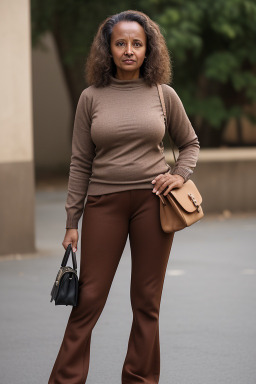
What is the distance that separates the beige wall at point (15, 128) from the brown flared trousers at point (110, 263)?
198 inches

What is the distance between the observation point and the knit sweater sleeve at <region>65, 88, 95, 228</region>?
437 centimetres

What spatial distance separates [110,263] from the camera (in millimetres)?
4387

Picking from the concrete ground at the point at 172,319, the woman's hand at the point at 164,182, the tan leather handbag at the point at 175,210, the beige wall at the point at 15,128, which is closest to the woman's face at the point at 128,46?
the tan leather handbag at the point at 175,210

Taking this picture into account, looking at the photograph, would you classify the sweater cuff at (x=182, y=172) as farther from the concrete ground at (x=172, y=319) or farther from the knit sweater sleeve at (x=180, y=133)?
the concrete ground at (x=172, y=319)

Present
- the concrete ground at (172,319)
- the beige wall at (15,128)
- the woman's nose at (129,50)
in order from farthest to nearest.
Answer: the beige wall at (15,128) → the concrete ground at (172,319) → the woman's nose at (129,50)

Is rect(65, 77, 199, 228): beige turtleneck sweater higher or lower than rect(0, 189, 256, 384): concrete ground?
higher

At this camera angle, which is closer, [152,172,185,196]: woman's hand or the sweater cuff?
[152,172,185,196]: woman's hand

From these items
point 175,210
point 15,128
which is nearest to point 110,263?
point 175,210

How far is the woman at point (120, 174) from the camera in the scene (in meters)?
4.30

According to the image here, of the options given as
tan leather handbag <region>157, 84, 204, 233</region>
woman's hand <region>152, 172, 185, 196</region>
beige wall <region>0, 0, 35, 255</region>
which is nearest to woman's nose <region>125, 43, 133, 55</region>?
tan leather handbag <region>157, 84, 204, 233</region>

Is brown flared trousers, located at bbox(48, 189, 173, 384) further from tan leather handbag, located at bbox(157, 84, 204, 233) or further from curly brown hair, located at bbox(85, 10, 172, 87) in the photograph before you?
curly brown hair, located at bbox(85, 10, 172, 87)

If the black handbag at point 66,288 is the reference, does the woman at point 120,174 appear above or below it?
above

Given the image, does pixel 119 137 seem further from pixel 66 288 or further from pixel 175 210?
pixel 66 288

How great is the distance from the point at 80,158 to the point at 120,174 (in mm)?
247
